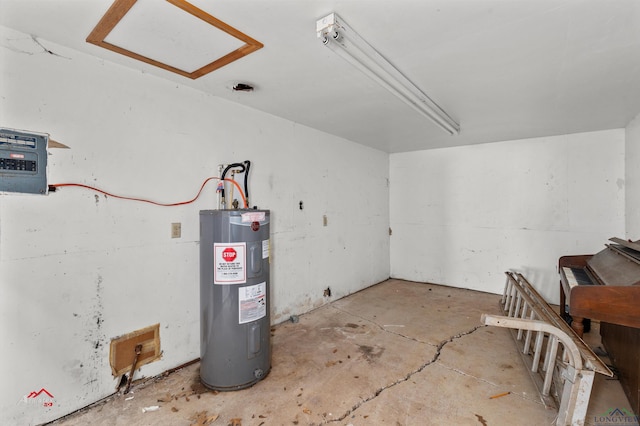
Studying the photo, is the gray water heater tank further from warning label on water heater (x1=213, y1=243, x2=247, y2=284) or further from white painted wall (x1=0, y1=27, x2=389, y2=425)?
white painted wall (x1=0, y1=27, x2=389, y2=425)

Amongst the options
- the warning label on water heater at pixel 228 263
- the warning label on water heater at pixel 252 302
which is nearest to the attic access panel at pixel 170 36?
the warning label on water heater at pixel 228 263

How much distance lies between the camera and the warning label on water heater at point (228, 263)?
1.99 meters

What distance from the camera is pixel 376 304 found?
3.78m

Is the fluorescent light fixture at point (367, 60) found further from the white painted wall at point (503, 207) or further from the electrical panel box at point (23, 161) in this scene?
the white painted wall at point (503, 207)

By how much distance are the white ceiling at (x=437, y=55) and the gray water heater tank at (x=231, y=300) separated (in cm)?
109

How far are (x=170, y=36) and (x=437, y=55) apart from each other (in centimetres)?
156

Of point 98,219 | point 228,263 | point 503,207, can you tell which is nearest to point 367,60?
point 228,263

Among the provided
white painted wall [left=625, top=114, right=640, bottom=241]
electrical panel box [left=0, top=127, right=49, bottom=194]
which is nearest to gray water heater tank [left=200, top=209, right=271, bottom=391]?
electrical panel box [left=0, top=127, right=49, bottom=194]

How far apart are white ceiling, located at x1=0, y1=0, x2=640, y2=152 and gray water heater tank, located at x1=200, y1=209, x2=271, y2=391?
3.57 ft

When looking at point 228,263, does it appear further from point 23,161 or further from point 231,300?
point 23,161

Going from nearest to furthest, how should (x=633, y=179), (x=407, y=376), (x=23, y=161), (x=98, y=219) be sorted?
(x=23, y=161), (x=98, y=219), (x=407, y=376), (x=633, y=179)

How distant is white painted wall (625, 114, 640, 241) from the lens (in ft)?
9.64

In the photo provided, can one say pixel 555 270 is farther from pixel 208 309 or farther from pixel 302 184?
pixel 208 309

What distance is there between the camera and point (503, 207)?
416 cm
